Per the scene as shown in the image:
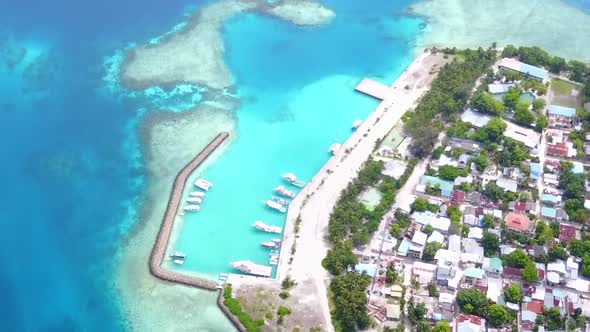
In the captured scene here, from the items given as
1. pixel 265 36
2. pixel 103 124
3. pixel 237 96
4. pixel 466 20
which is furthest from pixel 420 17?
pixel 103 124

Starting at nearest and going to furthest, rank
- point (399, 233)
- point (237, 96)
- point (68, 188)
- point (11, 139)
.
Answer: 1. point (399, 233)
2. point (68, 188)
3. point (11, 139)
4. point (237, 96)

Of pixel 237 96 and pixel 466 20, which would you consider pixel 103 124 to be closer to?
pixel 237 96

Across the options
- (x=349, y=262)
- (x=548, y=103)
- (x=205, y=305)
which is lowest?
(x=205, y=305)

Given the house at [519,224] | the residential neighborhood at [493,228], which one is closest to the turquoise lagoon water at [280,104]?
the residential neighborhood at [493,228]

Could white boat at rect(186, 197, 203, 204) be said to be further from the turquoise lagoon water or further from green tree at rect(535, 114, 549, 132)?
green tree at rect(535, 114, 549, 132)

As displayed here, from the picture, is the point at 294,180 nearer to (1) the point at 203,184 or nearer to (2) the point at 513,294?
(1) the point at 203,184

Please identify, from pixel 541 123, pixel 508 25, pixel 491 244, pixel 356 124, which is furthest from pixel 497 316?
pixel 508 25
